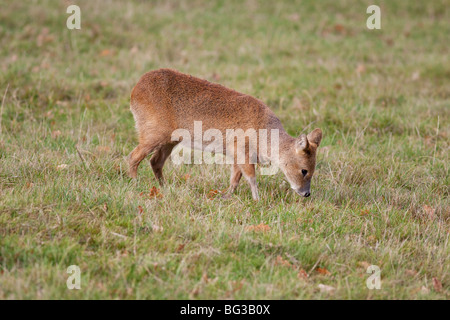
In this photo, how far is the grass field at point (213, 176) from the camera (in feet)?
13.0

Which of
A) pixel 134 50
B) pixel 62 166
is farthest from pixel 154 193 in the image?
pixel 134 50

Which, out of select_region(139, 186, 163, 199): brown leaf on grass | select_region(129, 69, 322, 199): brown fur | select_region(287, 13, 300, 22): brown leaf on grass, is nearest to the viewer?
select_region(139, 186, 163, 199): brown leaf on grass

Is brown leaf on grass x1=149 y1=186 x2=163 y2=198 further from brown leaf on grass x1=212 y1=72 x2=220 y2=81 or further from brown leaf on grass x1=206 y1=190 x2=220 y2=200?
brown leaf on grass x1=212 y1=72 x2=220 y2=81

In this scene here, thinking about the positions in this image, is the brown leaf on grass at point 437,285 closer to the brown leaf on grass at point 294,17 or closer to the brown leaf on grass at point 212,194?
the brown leaf on grass at point 212,194

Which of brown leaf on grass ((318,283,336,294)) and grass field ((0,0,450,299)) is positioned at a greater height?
grass field ((0,0,450,299))

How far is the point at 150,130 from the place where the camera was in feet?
19.0

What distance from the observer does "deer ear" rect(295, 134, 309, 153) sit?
17.6ft

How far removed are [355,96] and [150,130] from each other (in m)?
4.41

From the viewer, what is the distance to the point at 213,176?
600 cm

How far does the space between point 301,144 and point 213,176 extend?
112 centimetres

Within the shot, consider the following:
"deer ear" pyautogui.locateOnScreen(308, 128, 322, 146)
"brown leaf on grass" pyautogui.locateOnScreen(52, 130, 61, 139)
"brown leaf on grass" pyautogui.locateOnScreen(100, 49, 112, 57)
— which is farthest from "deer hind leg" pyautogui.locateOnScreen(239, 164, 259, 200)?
"brown leaf on grass" pyautogui.locateOnScreen(100, 49, 112, 57)

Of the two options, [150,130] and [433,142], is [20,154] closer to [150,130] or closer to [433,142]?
[150,130]

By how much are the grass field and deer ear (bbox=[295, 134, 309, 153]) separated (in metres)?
0.53
